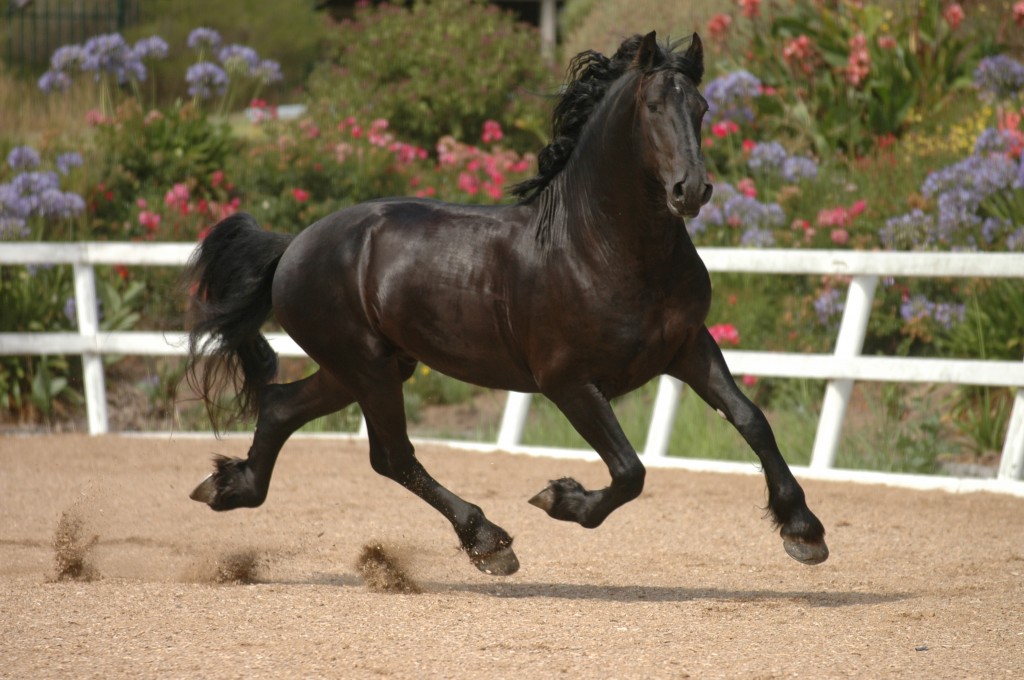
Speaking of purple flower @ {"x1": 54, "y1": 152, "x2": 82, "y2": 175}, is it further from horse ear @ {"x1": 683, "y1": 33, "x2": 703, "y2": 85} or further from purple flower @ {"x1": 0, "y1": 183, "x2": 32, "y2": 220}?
horse ear @ {"x1": 683, "y1": 33, "x2": 703, "y2": 85}

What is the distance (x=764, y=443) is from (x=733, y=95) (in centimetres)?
795

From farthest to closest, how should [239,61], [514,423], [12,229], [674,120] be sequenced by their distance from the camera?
[239,61] < [12,229] < [514,423] < [674,120]

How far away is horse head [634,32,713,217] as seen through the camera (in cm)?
411

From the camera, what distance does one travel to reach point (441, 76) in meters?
15.2

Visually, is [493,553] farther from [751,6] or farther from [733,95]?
[751,6]

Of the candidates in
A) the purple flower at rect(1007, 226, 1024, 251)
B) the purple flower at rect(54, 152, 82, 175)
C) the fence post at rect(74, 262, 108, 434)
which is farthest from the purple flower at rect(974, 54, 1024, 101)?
the purple flower at rect(54, 152, 82, 175)

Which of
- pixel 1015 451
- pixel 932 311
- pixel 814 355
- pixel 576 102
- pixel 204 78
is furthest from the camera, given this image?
pixel 204 78

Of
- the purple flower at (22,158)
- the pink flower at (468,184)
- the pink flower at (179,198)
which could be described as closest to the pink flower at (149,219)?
the pink flower at (179,198)

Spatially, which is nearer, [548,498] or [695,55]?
[695,55]

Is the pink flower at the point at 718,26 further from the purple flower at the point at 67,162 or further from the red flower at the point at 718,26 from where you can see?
the purple flower at the point at 67,162

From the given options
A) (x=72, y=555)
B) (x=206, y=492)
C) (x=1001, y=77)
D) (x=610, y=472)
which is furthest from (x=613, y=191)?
(x=1001, y=77)

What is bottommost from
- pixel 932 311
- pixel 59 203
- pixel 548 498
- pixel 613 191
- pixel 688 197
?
pixel 59 203

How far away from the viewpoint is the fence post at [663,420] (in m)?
8.05

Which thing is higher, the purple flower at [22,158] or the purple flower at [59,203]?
the purple flower at [22,158]
